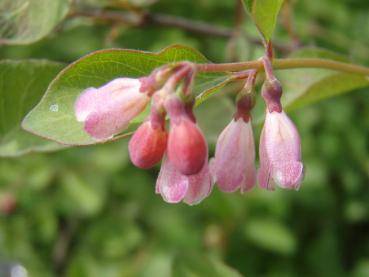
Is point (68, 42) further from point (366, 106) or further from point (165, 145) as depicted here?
point (165, 145)

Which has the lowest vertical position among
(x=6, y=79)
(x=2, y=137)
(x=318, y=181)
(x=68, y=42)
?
(x=318, y=181)

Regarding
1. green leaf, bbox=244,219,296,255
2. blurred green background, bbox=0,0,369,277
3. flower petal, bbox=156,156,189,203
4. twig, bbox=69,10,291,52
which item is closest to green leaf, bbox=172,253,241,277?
flower petal, bbox=156,156,189,203

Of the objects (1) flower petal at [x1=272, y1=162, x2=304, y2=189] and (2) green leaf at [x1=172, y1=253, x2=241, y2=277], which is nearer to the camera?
(1) flower petal at [x1=272, y1=162, x2=304, y2=189]

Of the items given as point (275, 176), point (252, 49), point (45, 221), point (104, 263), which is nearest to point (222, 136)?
point (275, 176)

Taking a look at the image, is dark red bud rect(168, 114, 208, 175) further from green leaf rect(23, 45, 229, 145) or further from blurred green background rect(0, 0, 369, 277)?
blurred green background rect(0, 0, 369, 277)

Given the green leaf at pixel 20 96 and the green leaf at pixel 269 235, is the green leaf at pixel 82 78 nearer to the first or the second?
the green leaf at pixel 20 96

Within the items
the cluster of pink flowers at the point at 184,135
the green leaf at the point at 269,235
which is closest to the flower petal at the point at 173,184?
the cluster of pink flowers at the point at 184,135
